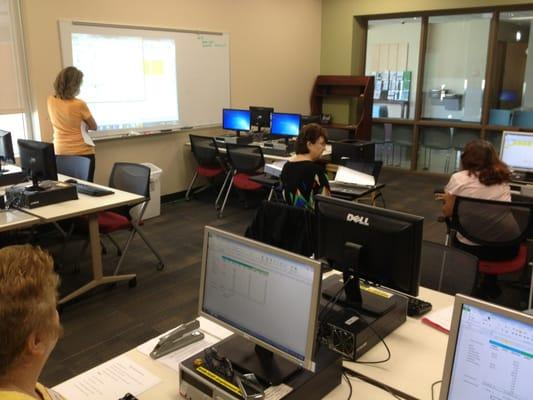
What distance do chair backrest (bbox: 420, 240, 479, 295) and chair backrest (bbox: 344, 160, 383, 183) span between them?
2.06 m

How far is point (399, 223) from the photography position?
167 cm

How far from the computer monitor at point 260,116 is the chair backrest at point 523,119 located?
3.59 m

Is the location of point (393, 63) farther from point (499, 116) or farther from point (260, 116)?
point (260, 116)

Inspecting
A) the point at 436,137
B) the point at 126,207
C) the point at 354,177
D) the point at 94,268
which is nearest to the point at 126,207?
the point at 126,207

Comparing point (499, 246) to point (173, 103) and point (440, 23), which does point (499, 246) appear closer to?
point (173, 103)

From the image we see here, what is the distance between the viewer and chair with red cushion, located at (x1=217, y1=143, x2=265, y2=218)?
5.36 metres

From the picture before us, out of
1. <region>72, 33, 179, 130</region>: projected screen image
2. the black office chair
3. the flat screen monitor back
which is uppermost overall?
<region>72, 33, 179, 130</region>: projected screen image

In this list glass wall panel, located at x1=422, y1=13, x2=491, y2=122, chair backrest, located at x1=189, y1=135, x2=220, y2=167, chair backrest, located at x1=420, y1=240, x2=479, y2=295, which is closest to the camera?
chair backrest, located at x1=420, y1=240, x2=479, y2=295

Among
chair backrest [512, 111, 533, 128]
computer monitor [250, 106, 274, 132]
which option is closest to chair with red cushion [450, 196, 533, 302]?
computer monitor [250, 106, 274, 132]

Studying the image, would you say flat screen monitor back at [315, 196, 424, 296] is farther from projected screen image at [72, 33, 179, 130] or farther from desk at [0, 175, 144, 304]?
projected screen image at [72, 33, 179, 130]

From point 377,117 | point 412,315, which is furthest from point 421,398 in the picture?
point 377,117

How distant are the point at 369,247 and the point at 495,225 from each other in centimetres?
161

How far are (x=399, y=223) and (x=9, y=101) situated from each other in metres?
4.27

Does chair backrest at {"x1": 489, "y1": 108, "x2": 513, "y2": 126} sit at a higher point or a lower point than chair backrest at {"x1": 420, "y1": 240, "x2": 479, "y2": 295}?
higher
